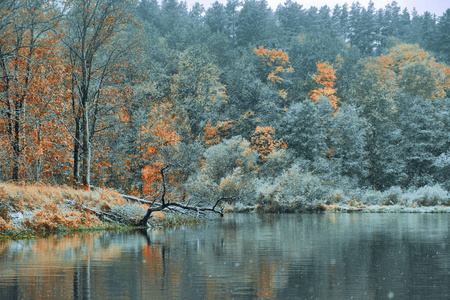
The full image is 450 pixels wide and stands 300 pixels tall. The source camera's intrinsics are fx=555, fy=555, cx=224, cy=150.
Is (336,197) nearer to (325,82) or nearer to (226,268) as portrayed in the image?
(325,82)

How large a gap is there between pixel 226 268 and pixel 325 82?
2153 inches

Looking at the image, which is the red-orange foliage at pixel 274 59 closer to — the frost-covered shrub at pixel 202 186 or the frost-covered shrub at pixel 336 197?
the frost-covered shrub at pixel 336 197

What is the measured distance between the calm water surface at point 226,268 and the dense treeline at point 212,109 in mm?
8094

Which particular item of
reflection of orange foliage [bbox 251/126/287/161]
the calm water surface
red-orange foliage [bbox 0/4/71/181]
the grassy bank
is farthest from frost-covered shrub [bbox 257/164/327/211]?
the calm water surface

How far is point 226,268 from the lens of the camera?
11.5 metres

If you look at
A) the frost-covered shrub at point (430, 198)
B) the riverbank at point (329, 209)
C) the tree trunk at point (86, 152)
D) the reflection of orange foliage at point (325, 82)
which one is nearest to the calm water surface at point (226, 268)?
the tree trunk at point (86, 152)

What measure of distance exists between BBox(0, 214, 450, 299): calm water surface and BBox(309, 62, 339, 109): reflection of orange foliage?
146ft

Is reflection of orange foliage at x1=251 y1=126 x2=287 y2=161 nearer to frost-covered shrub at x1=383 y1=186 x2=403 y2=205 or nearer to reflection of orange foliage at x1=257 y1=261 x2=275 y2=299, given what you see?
frost-covered shrub at x1=383 y1=186 x2=403 y2=205

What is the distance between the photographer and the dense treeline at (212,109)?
2688cm

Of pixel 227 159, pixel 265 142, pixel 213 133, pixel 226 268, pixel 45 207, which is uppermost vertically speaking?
pixel 213 133

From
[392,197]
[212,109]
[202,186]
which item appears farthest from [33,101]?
[392,197]

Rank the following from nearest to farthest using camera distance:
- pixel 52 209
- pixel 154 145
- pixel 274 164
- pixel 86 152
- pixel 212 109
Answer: pixel 52 209 → pixel 86 152 → pixel 154 145 → pixel 274 164 → pixel 212 109

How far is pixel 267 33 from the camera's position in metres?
83.2

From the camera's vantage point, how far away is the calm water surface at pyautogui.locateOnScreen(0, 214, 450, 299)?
8.75 m
